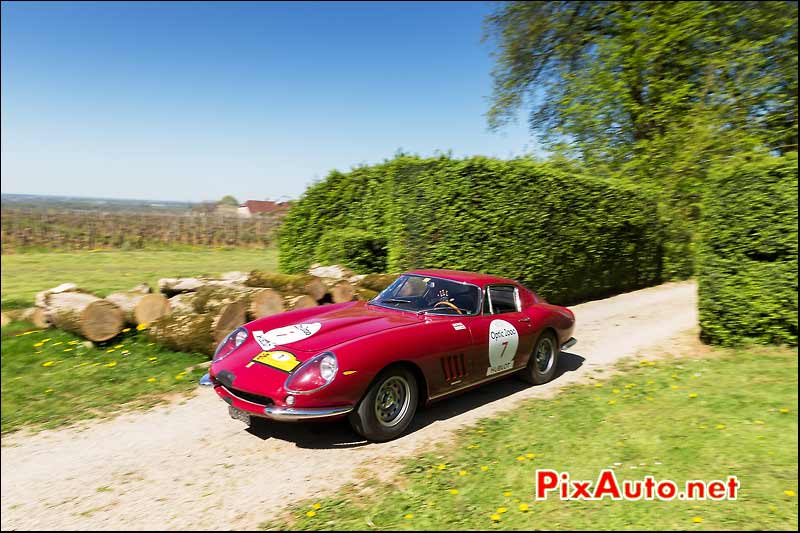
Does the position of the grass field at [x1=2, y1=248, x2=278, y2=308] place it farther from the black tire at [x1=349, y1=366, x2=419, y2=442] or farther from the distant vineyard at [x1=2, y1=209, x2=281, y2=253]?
the black tire at [x1=349, y1=366, x2=419, y2=442]

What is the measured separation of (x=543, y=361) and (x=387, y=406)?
2880 millimetres

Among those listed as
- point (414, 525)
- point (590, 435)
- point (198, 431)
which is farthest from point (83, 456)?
point (590, 435)

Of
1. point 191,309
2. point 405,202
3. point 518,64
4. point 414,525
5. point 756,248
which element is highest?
point 518,64

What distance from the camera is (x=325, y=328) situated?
517cm

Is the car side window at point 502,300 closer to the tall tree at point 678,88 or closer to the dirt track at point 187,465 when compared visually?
the dirt track at point 187,465

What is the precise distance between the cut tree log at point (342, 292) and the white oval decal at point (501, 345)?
3500 millimetres

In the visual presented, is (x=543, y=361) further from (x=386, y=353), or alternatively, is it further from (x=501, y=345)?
(x=386, y=353)

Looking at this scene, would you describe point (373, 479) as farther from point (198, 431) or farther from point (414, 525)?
point (198, 431)

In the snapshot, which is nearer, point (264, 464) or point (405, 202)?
point (264, 464)

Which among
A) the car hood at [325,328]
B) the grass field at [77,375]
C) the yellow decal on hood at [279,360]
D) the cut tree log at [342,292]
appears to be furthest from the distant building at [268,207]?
the yellow decal on hood at [279,360]

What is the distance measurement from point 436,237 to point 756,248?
550cm

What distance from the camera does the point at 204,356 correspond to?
7.22m

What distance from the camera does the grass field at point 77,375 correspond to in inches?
215

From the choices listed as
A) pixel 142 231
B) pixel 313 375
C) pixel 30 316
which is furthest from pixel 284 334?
pixel 142 231
